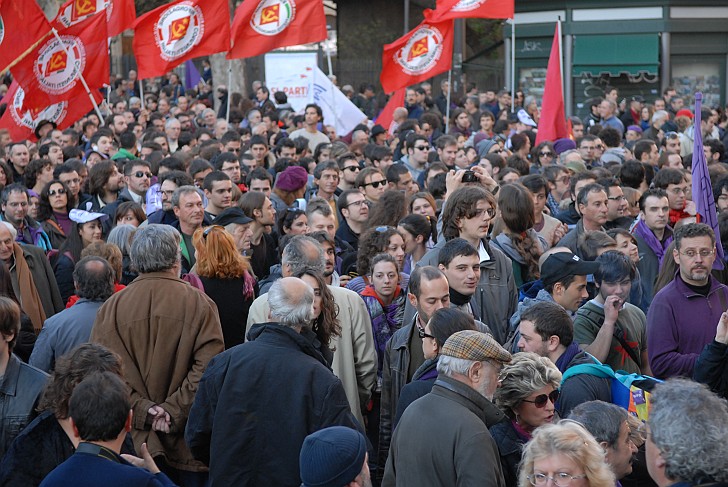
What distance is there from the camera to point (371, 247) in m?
7.70

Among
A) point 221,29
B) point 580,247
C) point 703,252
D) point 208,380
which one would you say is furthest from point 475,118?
point 208,380

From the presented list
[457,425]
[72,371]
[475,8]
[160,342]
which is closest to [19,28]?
[475,8]

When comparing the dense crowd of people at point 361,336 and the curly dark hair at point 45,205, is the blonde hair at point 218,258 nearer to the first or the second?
the dense crowd of people at point 361,336

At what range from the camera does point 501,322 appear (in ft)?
23.3

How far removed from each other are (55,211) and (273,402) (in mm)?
5476

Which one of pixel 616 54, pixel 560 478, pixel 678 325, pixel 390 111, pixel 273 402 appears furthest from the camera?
pixel 616 54

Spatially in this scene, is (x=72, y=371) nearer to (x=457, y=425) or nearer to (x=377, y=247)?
(x=457, y=425)

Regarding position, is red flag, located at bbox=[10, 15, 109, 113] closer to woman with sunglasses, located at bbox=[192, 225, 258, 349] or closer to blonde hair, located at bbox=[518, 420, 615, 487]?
woman with sunglasses, located at bbox=[192, 225, 258, 349]

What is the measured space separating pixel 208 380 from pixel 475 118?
16.8 metres

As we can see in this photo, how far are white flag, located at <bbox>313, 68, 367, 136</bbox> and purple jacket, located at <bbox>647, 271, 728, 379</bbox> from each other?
37.2ft

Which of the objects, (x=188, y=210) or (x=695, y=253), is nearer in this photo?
(x=695, y=253)

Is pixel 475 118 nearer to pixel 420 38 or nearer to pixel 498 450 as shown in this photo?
pixel 420 38

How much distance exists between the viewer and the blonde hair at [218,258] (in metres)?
6.65

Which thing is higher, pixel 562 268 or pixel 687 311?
pixel 562 268
